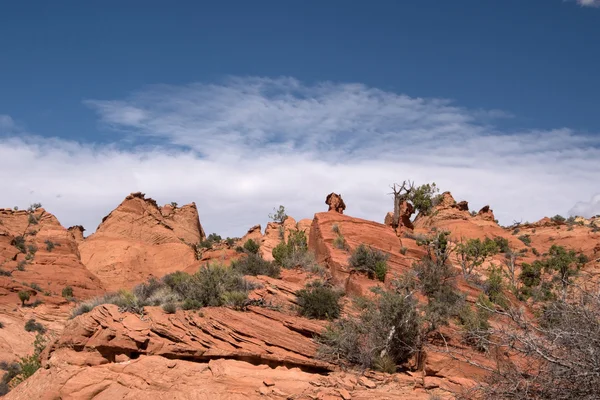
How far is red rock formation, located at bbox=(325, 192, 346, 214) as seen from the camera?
96.2ft

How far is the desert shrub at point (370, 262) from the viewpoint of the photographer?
1642cm

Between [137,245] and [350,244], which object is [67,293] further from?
[350,244]

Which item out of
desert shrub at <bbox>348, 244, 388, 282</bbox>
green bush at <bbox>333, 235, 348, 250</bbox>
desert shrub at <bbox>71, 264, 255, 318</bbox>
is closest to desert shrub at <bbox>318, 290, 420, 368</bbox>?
desert shrub at <bbox>71, 264, 255, 318</bbox>

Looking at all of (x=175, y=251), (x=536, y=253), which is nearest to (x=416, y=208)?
(x=536, y=253)

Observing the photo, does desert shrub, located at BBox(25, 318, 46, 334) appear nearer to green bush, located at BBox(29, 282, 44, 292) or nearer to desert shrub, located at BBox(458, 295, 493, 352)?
green bush, located at BBox(29, 282, 44, 292)

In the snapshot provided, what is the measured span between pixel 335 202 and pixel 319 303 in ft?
52.1

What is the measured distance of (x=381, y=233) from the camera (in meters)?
20.3

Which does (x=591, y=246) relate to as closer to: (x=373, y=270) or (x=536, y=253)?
(x=536, y=253)

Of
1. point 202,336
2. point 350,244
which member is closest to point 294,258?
point 350,244

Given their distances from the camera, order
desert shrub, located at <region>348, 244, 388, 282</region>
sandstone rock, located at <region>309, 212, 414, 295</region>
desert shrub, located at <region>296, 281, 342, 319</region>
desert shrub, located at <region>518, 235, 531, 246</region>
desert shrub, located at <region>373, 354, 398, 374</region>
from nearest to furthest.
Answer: desert shrub, located at <region>373, 354, 398, 374</region>, desert shrub, located at <region>296, 281, 342, 319</region>, sandstone rock, located at <region>309, 212, 414, 295</region>, desert shrub, located at <region>348, 244, 388, 282</region>, desert shrub, located at <region>518, 235, 531, 246</region>

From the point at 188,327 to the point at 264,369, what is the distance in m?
2.36

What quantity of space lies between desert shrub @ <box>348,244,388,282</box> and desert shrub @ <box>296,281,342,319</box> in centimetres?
230

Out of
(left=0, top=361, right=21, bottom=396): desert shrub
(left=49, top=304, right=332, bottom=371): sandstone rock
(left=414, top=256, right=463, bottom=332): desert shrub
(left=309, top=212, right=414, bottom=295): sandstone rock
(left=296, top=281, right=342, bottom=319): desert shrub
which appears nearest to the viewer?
(left=49, top=304, right=332, bottom=371): sandstone rock

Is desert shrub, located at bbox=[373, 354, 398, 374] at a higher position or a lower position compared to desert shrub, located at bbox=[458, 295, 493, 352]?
lower
